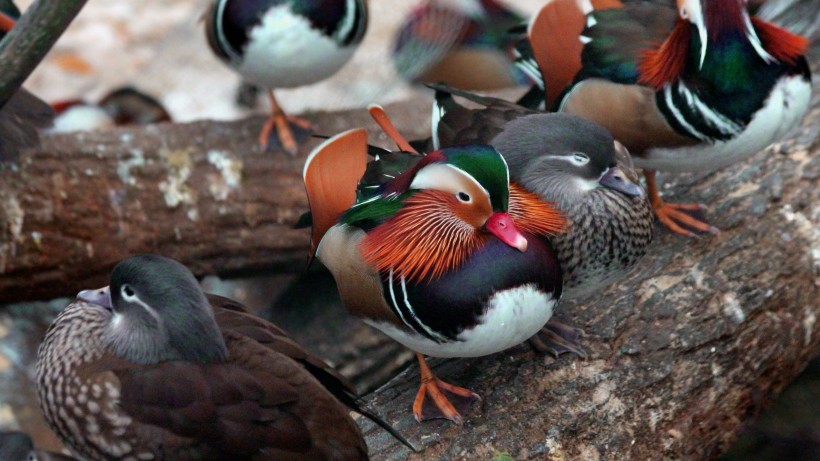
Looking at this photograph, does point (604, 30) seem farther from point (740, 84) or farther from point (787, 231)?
point (787, 231)

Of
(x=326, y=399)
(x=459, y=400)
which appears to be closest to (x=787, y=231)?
(x=459, y=400)

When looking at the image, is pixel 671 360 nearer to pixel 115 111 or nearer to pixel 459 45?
pixel 459 45

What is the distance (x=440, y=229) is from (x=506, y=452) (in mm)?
553

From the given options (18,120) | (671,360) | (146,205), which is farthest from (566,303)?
(18,120)

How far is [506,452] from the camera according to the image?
231 cm

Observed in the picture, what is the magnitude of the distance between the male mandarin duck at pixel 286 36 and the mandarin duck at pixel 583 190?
112 centimetres

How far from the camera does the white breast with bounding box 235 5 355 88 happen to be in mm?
3287

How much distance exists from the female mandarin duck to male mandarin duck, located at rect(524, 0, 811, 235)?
22.7 inches

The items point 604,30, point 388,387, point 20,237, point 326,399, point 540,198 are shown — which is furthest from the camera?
point 20,237

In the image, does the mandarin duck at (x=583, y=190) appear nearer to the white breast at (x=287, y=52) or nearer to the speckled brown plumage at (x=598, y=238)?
the speckled brown plumage at (x=598, y=238)

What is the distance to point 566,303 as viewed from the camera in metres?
2.77

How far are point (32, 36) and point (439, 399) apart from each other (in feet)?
4.60

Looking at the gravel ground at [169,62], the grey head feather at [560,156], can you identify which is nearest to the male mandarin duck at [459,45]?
the gravel ground at [169,62]

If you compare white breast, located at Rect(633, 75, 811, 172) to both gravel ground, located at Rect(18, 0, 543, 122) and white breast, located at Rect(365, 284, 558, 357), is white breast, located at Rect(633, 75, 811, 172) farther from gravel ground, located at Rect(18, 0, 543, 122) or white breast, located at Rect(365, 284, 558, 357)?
gravel ground, located at Rect(18, 0, 543, 122)
